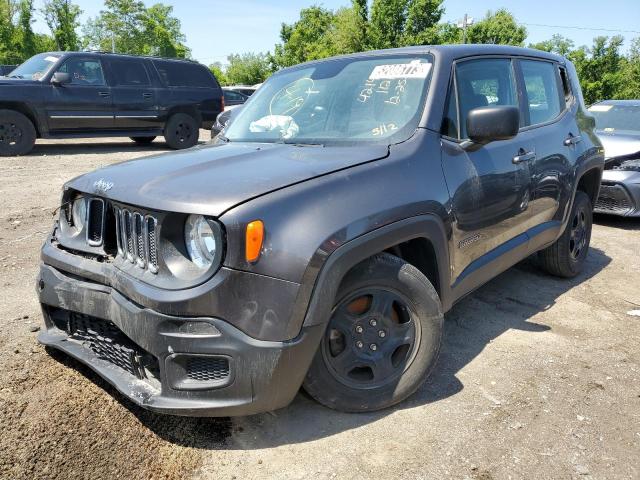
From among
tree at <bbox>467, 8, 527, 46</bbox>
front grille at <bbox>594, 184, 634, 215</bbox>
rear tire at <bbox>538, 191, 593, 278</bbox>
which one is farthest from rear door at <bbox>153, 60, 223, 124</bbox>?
tree at <bbox>467, 8, 527, 46</bbox>

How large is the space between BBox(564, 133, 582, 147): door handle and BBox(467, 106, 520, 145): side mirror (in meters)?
1.49

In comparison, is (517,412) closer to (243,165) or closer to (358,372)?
(358,372)

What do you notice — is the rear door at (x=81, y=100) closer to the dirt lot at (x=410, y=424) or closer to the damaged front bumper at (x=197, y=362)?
the dirt lot at (x=410, y=424)

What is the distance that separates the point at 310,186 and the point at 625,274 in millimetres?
3901

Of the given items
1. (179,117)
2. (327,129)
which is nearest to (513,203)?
(327,129)

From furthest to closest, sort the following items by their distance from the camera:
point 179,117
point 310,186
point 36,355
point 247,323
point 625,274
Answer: point 179,117 < point 625,274 < point 36,355 < point 310,186 < point 247,323

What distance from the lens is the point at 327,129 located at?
10.3 ft

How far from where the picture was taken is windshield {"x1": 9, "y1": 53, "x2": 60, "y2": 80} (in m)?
10.5

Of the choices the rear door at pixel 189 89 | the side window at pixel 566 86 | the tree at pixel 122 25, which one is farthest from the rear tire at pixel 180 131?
the tree at pixel 122 25

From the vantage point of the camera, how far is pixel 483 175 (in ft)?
10.2

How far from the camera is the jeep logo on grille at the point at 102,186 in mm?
2487

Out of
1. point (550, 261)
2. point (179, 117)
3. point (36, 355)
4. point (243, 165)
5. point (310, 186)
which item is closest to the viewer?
point (310, 186)

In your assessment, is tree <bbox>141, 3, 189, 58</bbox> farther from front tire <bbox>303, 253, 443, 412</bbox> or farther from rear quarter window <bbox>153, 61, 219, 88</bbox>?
front tire <bbox>303, 253, 443, 412</bbox>

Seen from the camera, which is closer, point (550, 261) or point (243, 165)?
point (243, 165)
